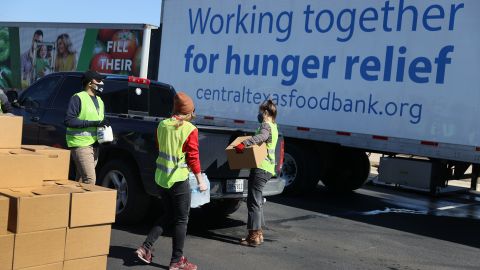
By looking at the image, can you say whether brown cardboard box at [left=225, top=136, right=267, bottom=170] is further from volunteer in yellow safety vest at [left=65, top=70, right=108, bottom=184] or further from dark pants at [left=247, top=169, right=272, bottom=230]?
volunteer in yellow safety vest at [left=65, top=70, right=108, bottom=184]

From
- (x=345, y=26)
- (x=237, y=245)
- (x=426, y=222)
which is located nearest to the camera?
(x=237, y=245)

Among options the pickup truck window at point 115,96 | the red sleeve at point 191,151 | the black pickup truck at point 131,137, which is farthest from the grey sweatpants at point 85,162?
the red sleeve at point 191,151

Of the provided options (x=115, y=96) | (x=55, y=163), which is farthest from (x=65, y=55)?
(x=55, y=163)

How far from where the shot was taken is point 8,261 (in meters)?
3.72

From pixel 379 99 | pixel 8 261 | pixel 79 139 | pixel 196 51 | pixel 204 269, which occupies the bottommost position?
Result: pixel 204 269

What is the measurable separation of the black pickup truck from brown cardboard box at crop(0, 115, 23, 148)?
211 cm

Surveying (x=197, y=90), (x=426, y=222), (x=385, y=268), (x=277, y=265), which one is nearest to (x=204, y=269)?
(x=277, y=265)

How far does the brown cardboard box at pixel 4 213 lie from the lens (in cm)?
373

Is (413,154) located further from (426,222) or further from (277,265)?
(277,265)

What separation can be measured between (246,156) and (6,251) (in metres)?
3.12

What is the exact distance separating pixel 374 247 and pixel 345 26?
4.10m

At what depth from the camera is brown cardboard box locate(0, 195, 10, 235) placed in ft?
12.2

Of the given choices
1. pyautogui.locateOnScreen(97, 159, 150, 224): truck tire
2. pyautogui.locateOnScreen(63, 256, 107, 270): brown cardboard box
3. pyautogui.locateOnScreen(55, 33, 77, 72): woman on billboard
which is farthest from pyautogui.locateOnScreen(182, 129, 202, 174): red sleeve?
pyautogui.locateOnScreen(55, 33, 77, 72): woman on billboard

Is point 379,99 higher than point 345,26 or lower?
lower
